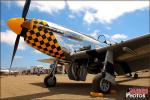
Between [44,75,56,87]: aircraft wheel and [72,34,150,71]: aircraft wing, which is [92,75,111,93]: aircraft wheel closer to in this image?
[72,34,150,71]: aircraft wing

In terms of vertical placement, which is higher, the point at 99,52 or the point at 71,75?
the point at 99,52

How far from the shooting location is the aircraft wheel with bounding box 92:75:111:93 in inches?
420

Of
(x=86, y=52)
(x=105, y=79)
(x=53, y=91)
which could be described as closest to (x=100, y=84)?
(x=105, y=79)

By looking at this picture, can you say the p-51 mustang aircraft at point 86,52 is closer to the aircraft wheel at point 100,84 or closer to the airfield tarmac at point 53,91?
the aircraft wheel at point 100,84

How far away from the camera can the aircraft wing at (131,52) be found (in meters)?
10.7

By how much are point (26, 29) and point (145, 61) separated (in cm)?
692

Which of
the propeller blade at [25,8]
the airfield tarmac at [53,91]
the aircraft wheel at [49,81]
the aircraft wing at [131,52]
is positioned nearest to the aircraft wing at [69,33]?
the aircraft wing at [131,52]

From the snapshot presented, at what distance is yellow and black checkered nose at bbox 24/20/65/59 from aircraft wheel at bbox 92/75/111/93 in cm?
264

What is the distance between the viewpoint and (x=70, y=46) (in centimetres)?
1265

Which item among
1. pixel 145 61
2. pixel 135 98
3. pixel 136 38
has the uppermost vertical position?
pixel 136 38

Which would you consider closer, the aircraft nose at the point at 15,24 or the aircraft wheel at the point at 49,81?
the aircraft nose at the point at 15,24

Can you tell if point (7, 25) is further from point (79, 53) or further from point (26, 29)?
point (79, 53)

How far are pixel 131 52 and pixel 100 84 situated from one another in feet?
6.94

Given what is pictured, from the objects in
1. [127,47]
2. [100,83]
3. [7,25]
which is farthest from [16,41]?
[127,47]
